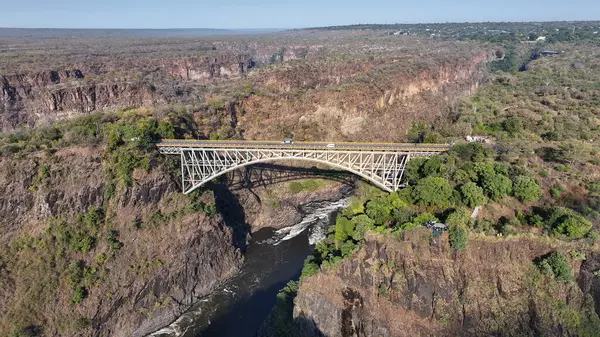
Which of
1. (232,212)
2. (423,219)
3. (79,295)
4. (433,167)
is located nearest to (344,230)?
(423,219)

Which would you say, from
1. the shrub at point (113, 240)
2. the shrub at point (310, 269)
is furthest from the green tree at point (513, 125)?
the shrub at point (113, 240)

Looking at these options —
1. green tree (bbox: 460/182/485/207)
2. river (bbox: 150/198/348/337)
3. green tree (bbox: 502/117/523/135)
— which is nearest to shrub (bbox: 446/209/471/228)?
green tree (bbox: 460/182/485/207)

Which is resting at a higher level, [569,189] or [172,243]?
[569,189]

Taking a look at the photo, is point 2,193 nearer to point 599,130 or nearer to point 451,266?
point 451,266

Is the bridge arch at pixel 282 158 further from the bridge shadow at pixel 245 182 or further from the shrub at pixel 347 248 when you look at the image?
the shrub at pixel 347 248

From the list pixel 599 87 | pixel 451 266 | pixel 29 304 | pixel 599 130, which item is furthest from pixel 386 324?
pixel 599 87

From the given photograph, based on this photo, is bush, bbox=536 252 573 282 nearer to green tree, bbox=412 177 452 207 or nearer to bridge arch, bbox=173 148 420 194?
green tree, bbox=412 177 452 207
